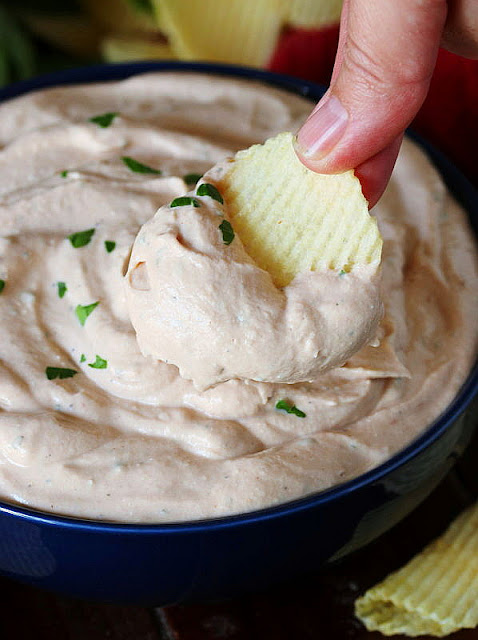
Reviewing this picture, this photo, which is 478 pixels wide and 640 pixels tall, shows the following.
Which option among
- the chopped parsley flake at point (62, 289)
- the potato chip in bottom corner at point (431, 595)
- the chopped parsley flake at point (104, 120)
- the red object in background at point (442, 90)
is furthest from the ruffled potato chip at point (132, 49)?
the potato chip in bottom corner at point (431, 595)

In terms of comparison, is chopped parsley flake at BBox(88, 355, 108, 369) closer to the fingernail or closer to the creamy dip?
the creamy dip


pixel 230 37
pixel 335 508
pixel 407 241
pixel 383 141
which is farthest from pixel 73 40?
pixel 335 508

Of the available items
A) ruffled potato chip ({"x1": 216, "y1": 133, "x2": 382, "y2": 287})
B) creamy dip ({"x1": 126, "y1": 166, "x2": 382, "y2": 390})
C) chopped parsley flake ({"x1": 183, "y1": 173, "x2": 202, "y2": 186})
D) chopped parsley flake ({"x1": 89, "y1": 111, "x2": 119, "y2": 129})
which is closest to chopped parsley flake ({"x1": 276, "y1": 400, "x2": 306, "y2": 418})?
creamy dip ({"x1": 126, "y1": 166, "x2": 382, "y2": 390})

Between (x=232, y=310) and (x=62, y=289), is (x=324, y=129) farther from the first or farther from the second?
(x=62, y=289)

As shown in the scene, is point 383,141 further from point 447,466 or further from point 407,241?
point 447,466

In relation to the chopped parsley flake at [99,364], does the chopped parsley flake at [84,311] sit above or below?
above

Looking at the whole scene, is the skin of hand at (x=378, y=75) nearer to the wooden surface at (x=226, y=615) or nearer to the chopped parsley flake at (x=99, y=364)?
the chopped parsley flake at (x=99, y=364)
